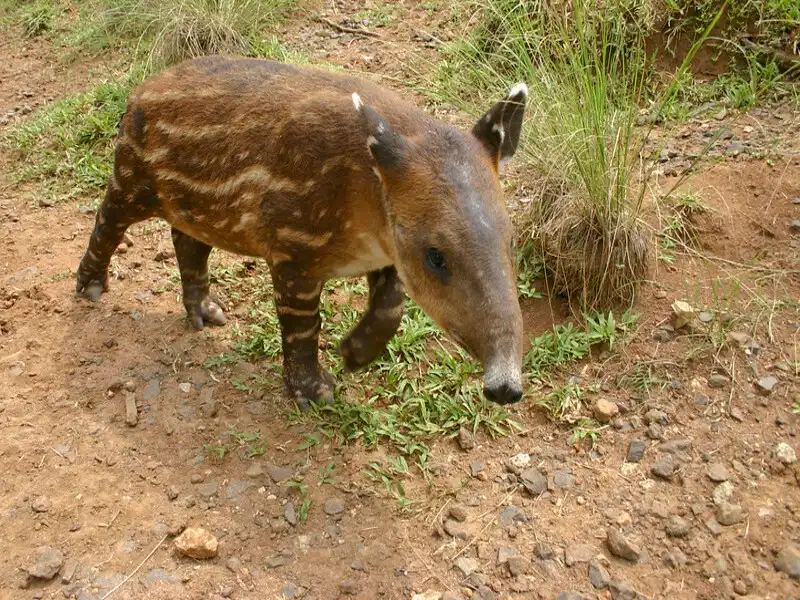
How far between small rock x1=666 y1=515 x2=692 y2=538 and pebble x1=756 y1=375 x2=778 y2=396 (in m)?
1.03

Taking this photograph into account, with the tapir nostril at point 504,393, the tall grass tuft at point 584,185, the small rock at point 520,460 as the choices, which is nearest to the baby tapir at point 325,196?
the tapir nostril at point 504,393

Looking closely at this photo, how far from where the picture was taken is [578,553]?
3768 millimetres

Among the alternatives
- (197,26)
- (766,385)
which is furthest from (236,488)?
(197,26)

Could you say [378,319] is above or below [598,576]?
above

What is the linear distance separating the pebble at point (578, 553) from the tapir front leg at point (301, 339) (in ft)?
5.45

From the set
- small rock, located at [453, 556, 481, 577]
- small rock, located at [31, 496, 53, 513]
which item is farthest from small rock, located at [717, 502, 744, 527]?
small rock, located at [31, 496, 53, 513]

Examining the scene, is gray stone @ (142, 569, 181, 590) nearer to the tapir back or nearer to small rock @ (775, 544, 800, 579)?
the tapir back

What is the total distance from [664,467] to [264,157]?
104 inches

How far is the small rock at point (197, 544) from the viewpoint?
3773 millimetres

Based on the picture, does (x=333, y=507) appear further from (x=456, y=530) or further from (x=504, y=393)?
(x=504, y=393)

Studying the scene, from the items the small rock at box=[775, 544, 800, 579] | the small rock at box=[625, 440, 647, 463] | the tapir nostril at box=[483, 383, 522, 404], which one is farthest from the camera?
the small rock at box=[625, 440, 647, 463]

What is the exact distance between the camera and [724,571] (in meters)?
3.59

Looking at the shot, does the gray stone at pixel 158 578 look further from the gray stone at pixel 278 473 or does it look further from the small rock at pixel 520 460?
the small rock at pixel 520 460

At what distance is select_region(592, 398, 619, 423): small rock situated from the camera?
4.50m
